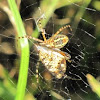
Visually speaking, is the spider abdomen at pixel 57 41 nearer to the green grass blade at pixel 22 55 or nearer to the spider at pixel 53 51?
the spider at pixel 53 51

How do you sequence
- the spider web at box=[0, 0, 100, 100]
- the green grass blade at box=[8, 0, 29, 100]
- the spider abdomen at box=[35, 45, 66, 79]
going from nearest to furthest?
the green grass blade at box=[8, 0, 29, 100] < the spider abdomen at box=[35, 45, 66, 79] < the spider web at box=[0, 0, 100, 100]

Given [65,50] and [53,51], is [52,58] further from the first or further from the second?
[65,50]

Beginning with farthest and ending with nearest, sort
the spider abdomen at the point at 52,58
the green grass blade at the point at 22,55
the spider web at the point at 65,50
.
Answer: the spider web at the point at 65,50 → the spider abdomen at the point at 52,58 → the green grass blade at the point at 22,55

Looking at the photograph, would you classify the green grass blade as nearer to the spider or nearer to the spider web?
the spider

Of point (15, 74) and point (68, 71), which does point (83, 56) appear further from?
point (15, 74)

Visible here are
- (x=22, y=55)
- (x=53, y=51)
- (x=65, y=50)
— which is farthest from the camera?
(x=65, y=50)

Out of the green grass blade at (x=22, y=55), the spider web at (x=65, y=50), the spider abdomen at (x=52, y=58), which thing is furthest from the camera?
the spider web at (x=65, y=50)

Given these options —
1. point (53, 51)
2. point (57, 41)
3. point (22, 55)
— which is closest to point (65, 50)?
point (57, 41)

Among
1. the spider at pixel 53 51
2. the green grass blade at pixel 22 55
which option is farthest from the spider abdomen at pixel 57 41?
the green grass blade at pixel 22 55

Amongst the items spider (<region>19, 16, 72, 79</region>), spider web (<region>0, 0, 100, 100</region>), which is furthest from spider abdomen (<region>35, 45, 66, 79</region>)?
spider web (<region>0, 0, 100, 100</region>)

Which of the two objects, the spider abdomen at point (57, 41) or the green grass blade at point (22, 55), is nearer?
the green grass blade at point (22, 55)
